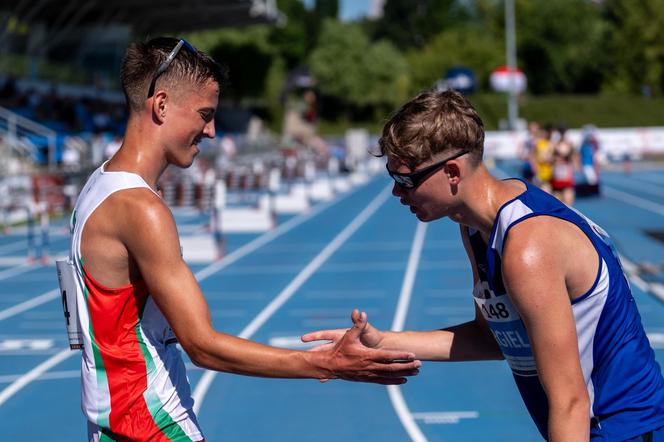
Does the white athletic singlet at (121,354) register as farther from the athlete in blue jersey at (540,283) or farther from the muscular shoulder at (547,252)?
the muscular shoulder at (547,252)

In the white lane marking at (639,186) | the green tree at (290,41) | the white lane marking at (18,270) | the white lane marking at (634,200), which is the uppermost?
the green tree at (290,41)

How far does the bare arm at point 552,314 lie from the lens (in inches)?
98.8

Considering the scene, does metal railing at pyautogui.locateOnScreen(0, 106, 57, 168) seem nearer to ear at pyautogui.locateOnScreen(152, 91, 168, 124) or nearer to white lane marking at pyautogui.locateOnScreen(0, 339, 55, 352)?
white lane marking at pyautogui.locateOnScreen(0, 339, 55, 352)

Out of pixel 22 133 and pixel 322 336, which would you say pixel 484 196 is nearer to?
pixel 322 336

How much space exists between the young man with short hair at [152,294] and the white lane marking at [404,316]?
387cm

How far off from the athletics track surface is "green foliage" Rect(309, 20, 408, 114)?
57421mm

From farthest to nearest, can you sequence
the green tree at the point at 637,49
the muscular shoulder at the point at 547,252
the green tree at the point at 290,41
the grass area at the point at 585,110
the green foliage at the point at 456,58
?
1. the green tree at the point at 290,41
2. the green foliage at the point at 456,58
3. the green tree at the point at 637,49
4. the grass area at the point at 585,110
5. the muscular shoulder at the point at 547,252

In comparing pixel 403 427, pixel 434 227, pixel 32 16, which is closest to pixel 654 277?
pixel 403 427

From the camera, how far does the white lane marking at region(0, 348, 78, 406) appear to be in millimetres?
8078

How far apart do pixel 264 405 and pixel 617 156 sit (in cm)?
4443

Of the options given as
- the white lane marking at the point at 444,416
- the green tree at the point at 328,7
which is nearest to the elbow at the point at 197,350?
the white lane marking at the point at 444,416

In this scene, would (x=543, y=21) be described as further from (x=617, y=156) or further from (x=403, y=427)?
(x=403, y=427)

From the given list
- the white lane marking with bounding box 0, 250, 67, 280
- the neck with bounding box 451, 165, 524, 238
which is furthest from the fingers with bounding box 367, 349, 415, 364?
the white lane marking with bounding box 0, 250, 67, 280

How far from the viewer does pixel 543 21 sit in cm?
8719
